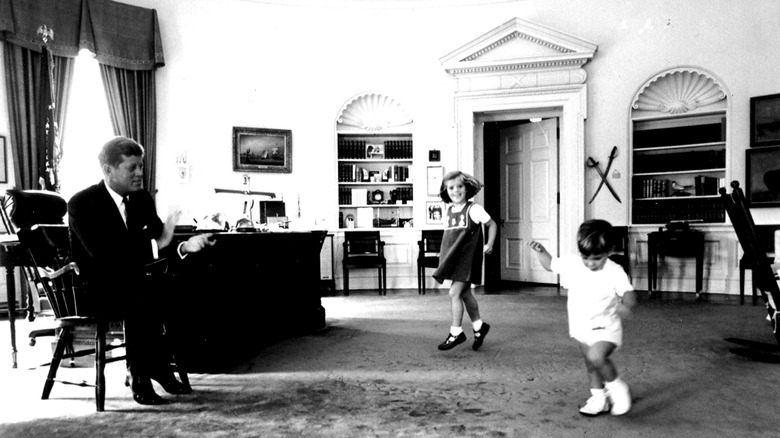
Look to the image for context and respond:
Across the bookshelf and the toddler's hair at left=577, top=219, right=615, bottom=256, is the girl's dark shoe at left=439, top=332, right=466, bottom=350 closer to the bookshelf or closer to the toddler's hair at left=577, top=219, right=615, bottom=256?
the toddler's hair at left=577, top=219, right=615, bottom=256

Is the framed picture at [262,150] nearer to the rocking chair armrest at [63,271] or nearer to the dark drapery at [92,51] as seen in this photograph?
the dark drapery at [92,51]

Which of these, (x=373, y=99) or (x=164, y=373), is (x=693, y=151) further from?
(x=164, y=373)

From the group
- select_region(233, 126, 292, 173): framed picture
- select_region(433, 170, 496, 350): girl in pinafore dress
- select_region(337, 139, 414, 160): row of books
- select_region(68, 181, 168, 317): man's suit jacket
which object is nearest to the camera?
select_region(68, 181, 168, 317): man's suit jacket

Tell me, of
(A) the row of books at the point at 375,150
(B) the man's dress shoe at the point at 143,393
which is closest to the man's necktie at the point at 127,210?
(B) the man's dress shoe at the point at 143,393

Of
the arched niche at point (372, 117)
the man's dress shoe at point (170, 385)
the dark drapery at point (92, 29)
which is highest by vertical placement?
A: the dark drapery at point (92, 29)

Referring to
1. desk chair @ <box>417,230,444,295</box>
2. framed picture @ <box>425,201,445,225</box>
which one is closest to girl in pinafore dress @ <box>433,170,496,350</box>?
desk chair @ <box>417,230,444,295</box>

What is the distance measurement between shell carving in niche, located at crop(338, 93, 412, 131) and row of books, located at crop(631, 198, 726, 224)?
3546mm

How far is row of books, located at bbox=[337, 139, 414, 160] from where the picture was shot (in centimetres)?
814

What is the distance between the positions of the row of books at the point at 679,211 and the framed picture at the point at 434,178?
2697 millimetres

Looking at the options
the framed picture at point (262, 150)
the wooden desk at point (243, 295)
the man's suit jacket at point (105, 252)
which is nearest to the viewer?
the man's suit jacket at point (105, 252)

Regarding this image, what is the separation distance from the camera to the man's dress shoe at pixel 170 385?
2904mm

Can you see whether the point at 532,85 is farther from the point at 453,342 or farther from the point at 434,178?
the point at 453,342

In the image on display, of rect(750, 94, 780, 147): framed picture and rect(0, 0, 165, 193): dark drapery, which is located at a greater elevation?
rect(0, 0, 165, 193): dark drapery

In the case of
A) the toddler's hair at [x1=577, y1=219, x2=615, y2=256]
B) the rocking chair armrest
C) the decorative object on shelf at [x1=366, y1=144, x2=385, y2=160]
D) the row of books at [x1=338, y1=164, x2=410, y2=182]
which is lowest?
the rocking chair armrest
